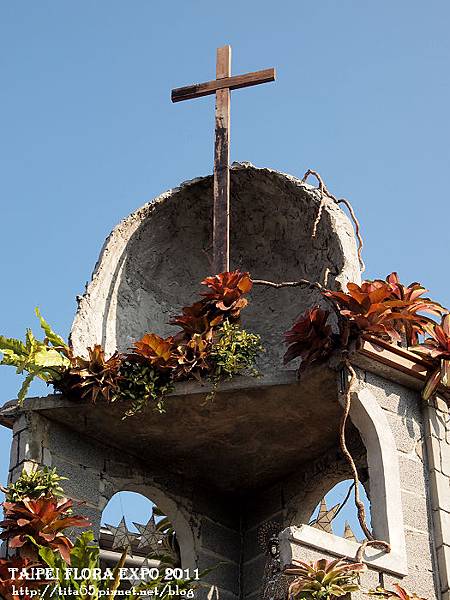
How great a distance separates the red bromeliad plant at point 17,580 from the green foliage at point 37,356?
119 centimetres

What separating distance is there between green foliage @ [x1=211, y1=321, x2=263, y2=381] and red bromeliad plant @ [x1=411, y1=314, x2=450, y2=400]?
41.1 inches

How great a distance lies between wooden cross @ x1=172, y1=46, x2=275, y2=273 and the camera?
954 cm

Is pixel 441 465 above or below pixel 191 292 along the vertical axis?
below

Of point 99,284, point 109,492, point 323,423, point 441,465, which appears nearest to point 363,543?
point 441,465

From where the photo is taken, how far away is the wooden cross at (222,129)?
954cm

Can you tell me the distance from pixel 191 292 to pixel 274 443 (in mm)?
1421

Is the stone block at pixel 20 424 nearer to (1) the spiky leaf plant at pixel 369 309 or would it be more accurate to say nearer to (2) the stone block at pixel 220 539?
(2) the stone block at pixel 220 539

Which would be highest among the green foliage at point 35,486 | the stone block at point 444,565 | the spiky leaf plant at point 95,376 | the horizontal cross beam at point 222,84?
the horizontal cross beam at point 222,84

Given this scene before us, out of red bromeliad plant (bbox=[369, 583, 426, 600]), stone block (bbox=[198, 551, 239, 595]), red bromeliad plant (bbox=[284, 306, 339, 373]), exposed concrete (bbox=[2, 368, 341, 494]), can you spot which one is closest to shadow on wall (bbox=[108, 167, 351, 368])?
exposed concrete (bbox=[2, 368, 341, 494])

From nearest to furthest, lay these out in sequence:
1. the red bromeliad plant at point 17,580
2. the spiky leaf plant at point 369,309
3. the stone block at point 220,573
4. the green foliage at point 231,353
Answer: the red bromeliad plant at point 17,580, the spiky leaf plant at point 369,309, the green foliage at point 231,353, the stone block at point 220,573

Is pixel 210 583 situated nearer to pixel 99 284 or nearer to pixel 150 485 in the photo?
pixel 150 485

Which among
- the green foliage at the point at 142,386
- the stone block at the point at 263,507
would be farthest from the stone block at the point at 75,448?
the stone block at the point at 263,507

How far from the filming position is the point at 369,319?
28.0 ft

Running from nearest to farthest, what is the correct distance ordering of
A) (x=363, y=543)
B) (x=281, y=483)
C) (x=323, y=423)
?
(x=363, y=543) → (x=323, y=423) → (x=281, y=483)
